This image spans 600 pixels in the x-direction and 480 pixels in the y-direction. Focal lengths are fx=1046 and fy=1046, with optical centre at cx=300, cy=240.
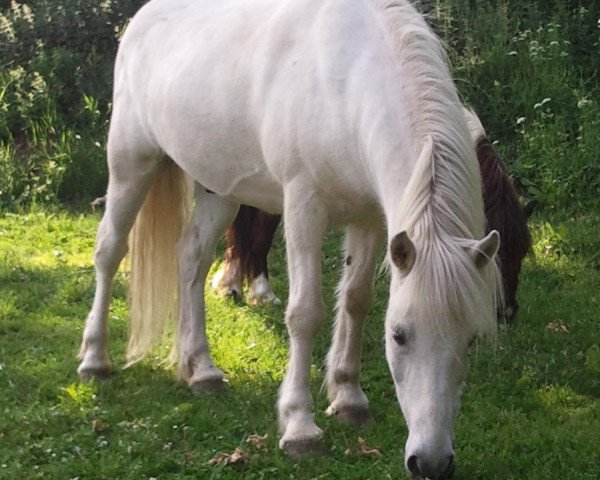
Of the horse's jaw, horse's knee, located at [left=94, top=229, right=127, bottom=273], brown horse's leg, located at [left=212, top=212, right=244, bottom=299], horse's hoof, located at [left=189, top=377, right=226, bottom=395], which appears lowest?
brown horse's leg, located at [left=212, top=212, right=244, bottom=299]

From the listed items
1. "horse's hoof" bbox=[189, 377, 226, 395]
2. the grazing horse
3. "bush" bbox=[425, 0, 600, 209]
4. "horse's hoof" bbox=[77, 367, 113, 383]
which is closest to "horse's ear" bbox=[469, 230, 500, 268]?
the grazing horse

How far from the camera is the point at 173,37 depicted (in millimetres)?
5250

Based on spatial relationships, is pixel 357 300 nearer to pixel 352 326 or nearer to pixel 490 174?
pixel 352 326

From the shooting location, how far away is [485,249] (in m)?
3.43

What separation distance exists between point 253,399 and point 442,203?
1840mm

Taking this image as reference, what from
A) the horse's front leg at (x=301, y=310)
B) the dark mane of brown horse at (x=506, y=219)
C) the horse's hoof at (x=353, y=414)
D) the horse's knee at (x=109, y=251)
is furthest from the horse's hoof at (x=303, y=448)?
the horse's knee at (x=109, y=251)

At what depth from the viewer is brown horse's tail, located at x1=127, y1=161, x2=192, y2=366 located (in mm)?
5434

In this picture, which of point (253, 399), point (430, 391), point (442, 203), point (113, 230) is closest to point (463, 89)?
point (113, 230)

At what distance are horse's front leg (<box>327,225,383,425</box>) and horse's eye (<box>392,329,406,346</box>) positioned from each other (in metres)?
1.13

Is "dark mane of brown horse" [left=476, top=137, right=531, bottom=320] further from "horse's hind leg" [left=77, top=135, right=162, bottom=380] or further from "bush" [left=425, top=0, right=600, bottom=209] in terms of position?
"bush" [left=425, top=0, right=600, bottom=209]

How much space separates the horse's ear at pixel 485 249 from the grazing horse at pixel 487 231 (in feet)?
4.65

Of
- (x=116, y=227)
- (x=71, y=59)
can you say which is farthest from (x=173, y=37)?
(x=71, y=59)

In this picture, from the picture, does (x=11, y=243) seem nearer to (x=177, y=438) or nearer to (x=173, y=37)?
(x=173, y=37)

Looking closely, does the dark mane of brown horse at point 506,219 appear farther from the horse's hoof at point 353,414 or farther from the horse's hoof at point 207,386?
the horse's hoof at point 207,386
